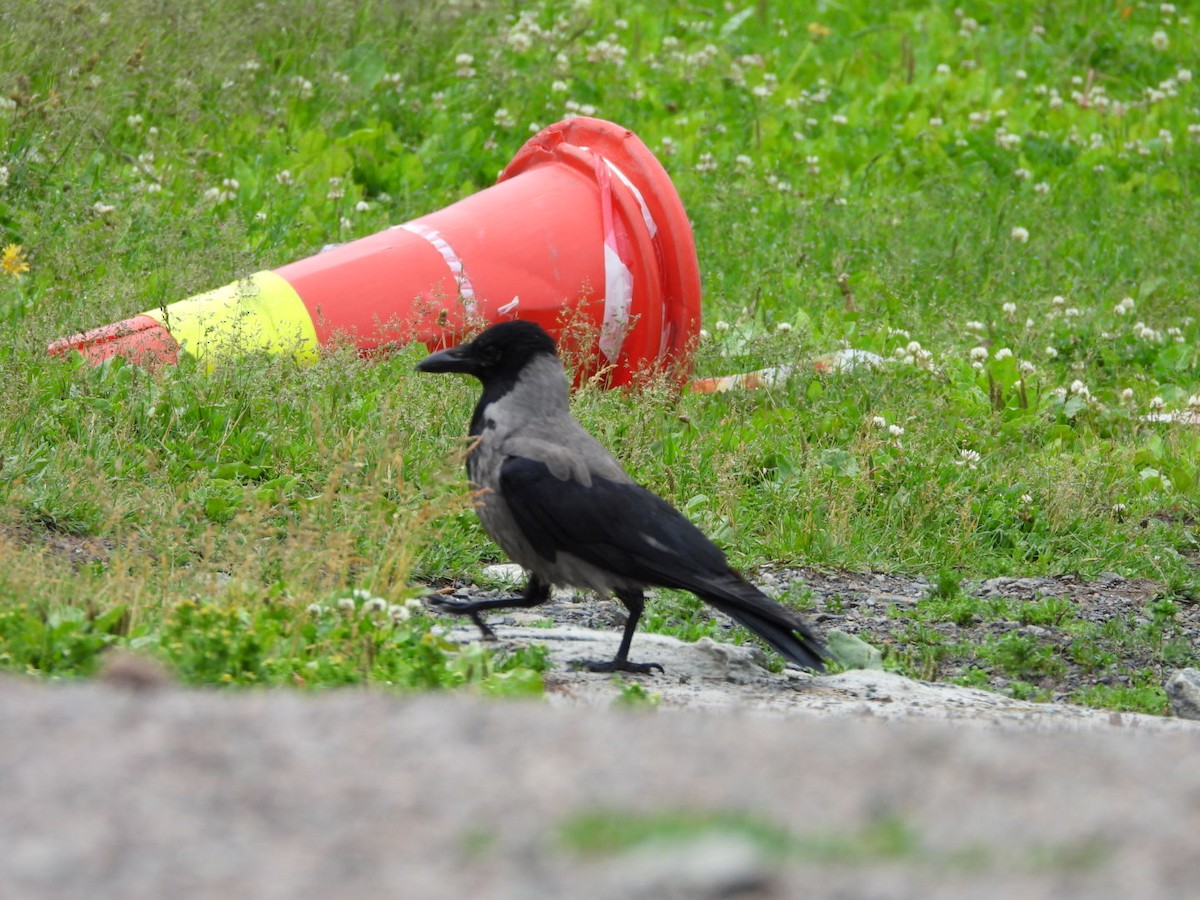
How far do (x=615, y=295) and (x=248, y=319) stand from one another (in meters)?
1.60

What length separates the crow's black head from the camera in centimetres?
531

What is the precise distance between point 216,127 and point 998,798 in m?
8.45

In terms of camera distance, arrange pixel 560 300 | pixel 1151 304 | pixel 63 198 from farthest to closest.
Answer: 1. pixel 1151 304
2. pixel 63 198
3. pixel 560 300

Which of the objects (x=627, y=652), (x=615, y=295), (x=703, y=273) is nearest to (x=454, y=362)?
(x=627, y=652)

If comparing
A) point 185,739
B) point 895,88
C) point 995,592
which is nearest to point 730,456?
point 995,592

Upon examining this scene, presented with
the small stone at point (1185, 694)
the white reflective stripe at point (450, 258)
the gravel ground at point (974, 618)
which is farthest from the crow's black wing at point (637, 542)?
the white reflective stripe at point (450, 258)

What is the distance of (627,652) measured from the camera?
483 cm

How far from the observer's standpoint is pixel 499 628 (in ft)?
17.3

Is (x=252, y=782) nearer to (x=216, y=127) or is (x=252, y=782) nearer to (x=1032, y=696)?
(x=1032, y=696)

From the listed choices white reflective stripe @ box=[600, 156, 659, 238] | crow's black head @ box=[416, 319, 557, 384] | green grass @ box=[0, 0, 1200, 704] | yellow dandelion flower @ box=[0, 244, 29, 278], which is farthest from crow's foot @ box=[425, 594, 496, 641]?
yellow dandelion flower @ box=[0, 244, 29, 278]

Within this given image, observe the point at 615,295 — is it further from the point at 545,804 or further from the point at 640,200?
the point at 545,804

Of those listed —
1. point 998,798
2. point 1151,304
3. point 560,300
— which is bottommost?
point 1151,304

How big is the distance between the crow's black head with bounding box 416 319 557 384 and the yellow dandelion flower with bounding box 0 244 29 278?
262 centimetres

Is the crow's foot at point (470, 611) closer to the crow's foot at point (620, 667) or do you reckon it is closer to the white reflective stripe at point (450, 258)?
the crow's foot at point (620, 667)
